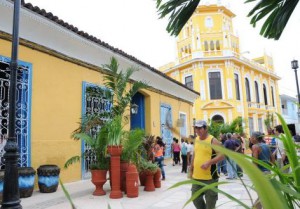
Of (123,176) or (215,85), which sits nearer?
(123,176)

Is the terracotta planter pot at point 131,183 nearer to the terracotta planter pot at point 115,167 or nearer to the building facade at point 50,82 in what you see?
the terracotta planter pot at point 115,167

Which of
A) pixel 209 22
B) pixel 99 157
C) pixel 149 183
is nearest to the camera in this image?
pixel 99 157

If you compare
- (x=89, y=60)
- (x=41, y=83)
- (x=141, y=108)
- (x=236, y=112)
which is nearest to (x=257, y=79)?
(x=236, y=112)

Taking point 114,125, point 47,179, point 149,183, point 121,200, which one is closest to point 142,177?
point 149,183

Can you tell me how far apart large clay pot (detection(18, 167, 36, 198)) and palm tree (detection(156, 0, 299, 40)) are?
580 cm

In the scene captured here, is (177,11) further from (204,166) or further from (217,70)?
(217,70)

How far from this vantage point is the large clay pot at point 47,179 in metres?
7.16

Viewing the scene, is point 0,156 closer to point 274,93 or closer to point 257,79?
point 257,79

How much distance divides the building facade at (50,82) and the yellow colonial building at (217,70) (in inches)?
768

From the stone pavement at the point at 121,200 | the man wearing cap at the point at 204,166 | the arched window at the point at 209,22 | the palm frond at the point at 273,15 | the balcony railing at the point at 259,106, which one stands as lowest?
the stone pavement at the point at 121,200

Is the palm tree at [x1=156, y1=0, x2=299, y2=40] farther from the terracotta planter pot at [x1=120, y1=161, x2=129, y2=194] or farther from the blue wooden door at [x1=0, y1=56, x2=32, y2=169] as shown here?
the blue wooden door at [x1=0, y1=56, x2=32, y2=169]

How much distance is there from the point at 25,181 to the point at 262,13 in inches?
246

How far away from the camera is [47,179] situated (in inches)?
283

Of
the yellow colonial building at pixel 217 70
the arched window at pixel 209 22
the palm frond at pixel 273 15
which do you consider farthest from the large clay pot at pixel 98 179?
the arched window at pixel 209 22
